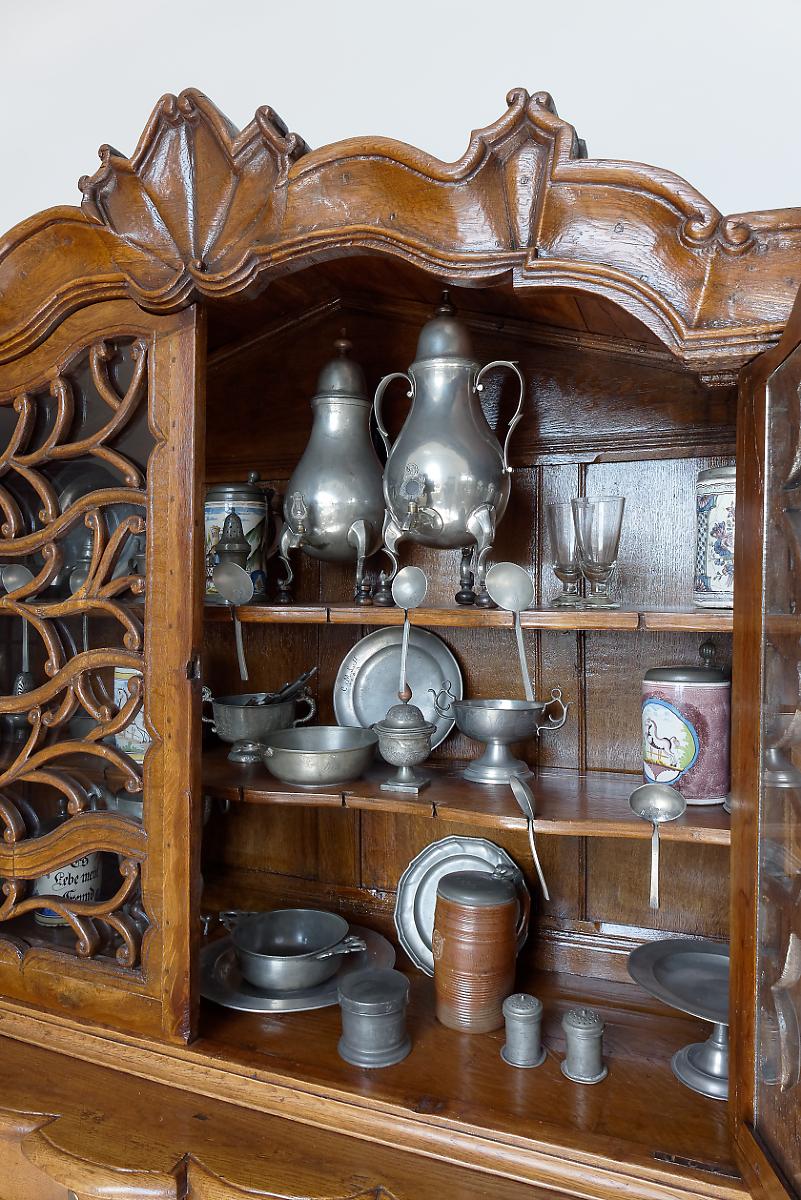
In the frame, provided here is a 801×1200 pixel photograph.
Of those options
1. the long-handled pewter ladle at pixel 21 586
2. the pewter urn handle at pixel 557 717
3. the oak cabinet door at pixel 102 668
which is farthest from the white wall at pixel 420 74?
the long-handled pewter ladle at pixel 21 586

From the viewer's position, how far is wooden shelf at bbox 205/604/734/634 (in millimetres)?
993

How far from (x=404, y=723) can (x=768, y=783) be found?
1.61 feet

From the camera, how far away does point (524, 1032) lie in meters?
1.09

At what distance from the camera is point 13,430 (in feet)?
4.18

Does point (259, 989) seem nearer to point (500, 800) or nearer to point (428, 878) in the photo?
point (428, 878)

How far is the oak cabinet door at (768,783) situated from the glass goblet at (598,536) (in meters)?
0.22

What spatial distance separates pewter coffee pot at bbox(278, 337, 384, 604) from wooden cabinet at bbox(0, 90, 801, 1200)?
5.6 inches

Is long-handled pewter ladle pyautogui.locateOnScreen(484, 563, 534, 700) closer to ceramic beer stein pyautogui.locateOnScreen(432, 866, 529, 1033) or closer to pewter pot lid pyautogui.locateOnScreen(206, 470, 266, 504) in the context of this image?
ceramic beer stein pyautogui.locateOnScreen(432, 866, 529, 1033)

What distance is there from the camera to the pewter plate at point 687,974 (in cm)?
103

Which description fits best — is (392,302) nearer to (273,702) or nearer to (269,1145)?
(273,702)

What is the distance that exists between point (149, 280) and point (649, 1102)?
1186 millimetres

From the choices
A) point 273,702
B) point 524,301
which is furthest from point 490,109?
point 273,702

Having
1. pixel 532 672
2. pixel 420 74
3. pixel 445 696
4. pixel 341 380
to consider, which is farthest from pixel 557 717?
pixel 420 74

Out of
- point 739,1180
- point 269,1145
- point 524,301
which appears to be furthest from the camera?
point 524,301
